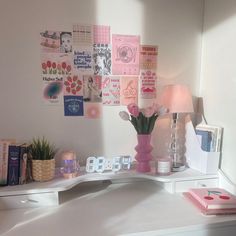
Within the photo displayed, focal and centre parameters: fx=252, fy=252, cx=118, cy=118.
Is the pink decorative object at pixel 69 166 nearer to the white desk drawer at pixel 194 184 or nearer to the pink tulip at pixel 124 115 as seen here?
the pink tulip at pixel 124 115

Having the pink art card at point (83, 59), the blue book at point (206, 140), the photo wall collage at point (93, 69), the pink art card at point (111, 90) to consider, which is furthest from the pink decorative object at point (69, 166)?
the blue book at point (206, 140)

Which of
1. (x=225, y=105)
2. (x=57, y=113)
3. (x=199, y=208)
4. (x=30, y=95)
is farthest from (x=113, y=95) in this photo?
(x=199, y=208)

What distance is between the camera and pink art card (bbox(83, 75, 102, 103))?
1463 millimetres

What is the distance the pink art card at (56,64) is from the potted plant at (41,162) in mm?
411

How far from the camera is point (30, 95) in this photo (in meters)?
1.38

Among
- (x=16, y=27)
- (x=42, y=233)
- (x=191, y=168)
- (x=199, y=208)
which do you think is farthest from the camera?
(x=191, y=168)

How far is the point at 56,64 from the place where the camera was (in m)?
1.41

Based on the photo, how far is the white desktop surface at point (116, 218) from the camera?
978 millimetres

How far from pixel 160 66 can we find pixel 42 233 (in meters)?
1.13

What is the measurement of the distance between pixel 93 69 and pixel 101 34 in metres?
0.21

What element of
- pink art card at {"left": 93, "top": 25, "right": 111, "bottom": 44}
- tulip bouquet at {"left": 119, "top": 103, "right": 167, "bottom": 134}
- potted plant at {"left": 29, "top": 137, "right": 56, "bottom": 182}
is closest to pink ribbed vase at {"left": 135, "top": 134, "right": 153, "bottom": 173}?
tulip bouquet at {"left": 119, "top": 103, "right": 167, "bottom": 134}

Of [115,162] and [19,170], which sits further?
[115,162]

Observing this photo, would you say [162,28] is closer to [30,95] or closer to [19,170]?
[30,95]

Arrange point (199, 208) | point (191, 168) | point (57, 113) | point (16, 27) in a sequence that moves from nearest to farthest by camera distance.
Result: point (199, 208)
point (16, 27)
point (57, 113)
point (191, 168)
